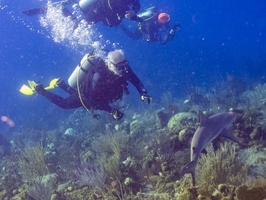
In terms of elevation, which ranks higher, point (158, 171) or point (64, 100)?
point (64, 100)

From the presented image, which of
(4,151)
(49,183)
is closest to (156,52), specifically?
(4,151)

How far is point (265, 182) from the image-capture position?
2.99 metres

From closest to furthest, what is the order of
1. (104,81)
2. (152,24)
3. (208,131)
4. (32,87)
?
(208,131), (104,81), (32,87), (152,24)

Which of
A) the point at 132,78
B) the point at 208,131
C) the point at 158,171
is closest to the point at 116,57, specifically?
the point at 132,78

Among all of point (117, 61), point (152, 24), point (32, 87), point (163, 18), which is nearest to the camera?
point (117, 61)

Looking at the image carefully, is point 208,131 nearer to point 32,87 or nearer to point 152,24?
point 32,87

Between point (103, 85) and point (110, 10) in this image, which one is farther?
point (110, 10)

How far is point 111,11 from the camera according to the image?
8727 mm

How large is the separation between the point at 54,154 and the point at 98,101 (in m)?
4.45

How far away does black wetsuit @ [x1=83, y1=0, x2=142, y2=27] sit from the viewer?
27.4ft

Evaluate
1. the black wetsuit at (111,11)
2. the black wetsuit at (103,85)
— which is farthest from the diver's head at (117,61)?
the black wetsuit at (111,11)

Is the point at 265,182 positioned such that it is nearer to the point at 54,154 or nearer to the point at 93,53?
the point at 93,53

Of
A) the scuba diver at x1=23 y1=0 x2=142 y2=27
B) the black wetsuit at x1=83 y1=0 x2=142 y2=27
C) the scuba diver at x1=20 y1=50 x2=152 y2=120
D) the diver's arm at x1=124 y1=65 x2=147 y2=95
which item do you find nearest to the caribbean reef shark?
the scuba diver at x1=20 y1=50 x2=152 y2=120

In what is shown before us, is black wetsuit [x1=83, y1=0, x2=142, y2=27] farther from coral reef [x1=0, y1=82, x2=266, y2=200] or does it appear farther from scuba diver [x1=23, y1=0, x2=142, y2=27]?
coral reef [x1=0, y1=82, x2=266, y2=200]
